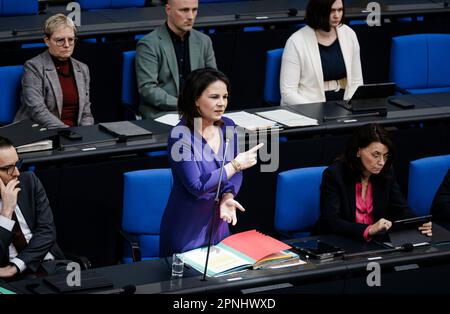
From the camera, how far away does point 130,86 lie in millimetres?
6234

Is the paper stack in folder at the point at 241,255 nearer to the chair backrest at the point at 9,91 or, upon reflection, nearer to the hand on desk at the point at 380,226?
the hand on desk at the point at 380,226

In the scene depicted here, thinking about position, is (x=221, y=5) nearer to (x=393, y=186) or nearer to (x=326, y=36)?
(x=326, y=36)

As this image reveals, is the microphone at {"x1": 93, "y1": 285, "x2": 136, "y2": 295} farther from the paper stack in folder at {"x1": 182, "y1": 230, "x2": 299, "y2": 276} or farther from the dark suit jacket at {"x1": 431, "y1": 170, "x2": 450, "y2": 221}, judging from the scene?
the dark suit jacket at {"x1": 431, "y1": 170, "x2": 450, "y2": 221}

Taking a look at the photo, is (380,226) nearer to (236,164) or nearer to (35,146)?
(236,164)

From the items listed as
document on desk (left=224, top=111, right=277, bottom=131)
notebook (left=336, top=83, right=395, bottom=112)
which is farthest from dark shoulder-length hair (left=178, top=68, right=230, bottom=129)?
notebook (left=336, top=83, right=395, bottom=112)

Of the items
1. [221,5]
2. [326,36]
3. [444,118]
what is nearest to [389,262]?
[444,118]

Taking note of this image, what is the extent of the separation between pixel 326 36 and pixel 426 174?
138cm

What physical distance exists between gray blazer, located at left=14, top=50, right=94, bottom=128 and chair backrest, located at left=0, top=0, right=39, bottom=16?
1.42 m

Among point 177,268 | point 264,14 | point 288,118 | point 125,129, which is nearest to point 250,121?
point 288,118

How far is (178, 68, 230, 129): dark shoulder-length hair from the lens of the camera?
170 inches

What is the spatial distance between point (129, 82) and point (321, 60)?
3.80 feet

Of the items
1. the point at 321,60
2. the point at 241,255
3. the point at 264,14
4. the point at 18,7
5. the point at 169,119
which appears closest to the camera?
the point at 241,255

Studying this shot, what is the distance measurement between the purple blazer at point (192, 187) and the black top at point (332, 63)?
196 centimetres

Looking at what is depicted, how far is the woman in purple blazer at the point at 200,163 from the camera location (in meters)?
4.26
